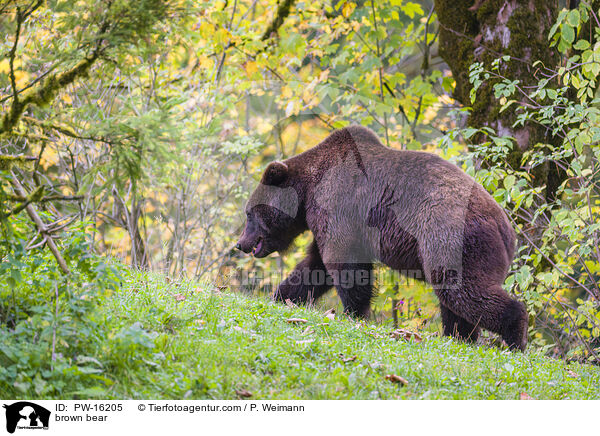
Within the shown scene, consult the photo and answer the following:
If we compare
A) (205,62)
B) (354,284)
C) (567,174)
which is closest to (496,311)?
(354,284)

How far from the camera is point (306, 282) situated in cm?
734

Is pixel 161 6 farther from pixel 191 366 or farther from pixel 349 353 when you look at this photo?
pixel 349 353

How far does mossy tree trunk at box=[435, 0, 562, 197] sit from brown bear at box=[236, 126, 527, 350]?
78.7 inches

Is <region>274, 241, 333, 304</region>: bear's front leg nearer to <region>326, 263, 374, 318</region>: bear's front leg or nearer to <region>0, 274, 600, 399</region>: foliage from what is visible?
<region>326, 263, 374, 318</region>: bear's front leg

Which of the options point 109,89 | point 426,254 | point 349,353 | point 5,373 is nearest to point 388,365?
point 349,353

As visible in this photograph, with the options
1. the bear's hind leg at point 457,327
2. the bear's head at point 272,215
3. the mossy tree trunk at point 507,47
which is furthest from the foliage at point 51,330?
the mossy tree trunk at point 507,47

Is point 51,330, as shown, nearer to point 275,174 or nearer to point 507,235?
point 275,174

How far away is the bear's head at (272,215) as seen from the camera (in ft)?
24.2

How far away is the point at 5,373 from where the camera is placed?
3254 mm

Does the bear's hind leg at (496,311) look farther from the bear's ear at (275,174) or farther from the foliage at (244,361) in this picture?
the bear's ear at (275,174)

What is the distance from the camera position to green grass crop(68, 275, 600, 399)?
3561 millimetres

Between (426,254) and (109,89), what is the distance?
18.7 feet
